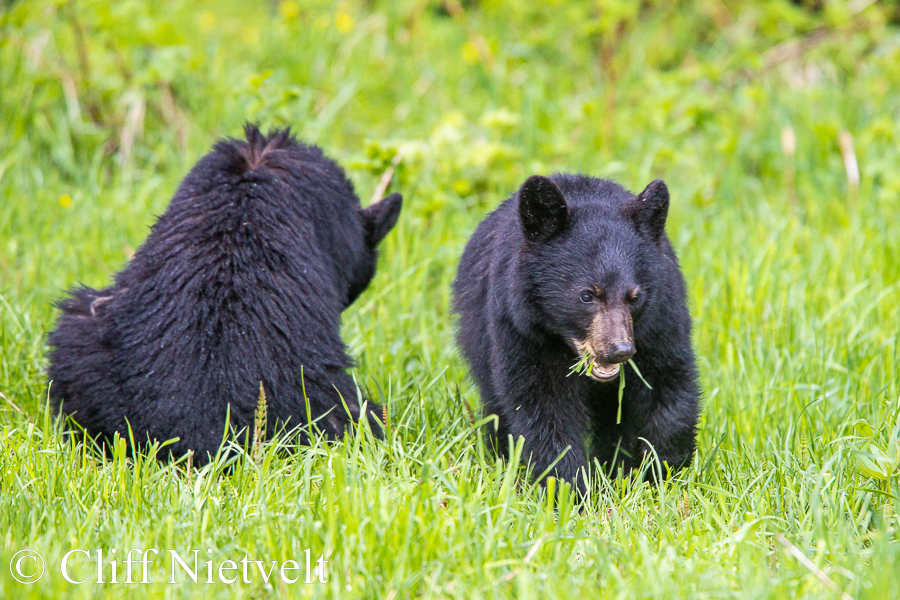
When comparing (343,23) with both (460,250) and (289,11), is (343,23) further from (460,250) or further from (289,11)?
(460,250)

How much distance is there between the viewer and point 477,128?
684cm

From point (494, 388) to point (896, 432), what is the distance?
54.1 inches

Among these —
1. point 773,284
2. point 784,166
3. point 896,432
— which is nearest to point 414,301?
point 773,284

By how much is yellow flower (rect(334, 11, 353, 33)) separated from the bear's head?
494 centimetres

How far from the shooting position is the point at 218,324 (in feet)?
11.0

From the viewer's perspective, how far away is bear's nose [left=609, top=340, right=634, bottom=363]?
2.82m

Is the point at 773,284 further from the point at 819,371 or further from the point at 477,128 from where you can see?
the point at 477,128

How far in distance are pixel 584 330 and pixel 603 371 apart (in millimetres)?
152

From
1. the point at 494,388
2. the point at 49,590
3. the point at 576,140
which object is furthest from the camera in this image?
the point at 576,140

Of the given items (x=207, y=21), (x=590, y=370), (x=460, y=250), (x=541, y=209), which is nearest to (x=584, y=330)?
(x=590, y=370)

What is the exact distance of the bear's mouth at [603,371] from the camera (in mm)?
3002

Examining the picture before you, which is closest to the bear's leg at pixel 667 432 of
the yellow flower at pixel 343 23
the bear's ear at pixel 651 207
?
the bear's ear at pixel 651 207

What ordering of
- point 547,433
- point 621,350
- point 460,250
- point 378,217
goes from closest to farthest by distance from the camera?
point 621,350 < point 547,433 < point 378,217 < point 460,250

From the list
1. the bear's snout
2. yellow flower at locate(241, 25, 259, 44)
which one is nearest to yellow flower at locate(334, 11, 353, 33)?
yellow flower at locate(241, 25, 259, 44)
